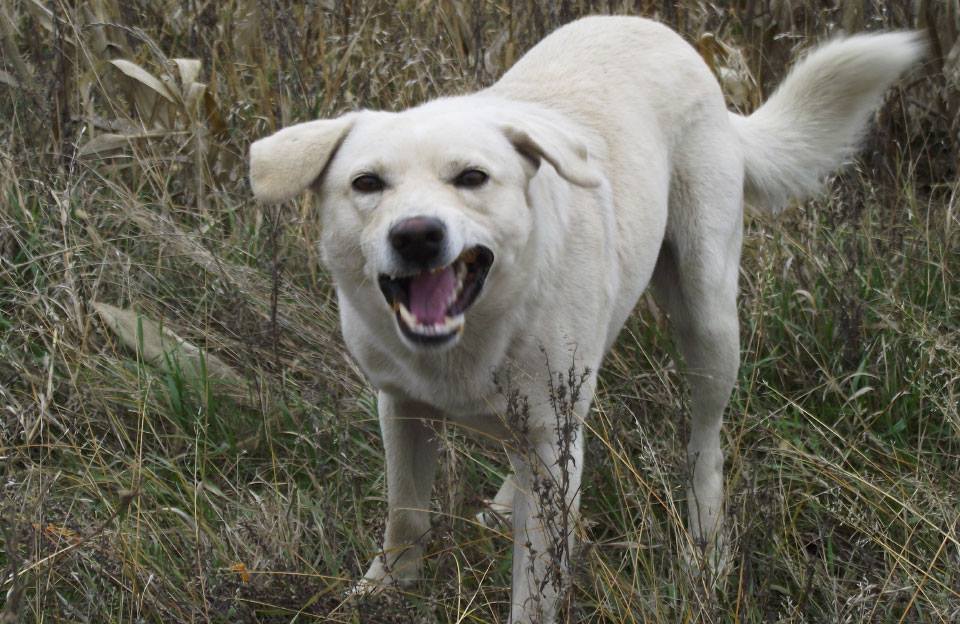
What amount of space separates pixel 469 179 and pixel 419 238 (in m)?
0.25

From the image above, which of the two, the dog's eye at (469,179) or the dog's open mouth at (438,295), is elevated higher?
the dog's eye at (469,179)

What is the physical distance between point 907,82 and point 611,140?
1.95m

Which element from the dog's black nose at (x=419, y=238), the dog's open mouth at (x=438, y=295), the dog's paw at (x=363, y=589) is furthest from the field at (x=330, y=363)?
the dog's black nose at (x=419, y=238)

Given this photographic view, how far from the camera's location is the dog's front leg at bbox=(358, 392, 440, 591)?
3.18 m

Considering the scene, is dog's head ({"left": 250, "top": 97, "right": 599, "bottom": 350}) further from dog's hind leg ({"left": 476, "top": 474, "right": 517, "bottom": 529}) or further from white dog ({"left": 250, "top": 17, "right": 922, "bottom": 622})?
dog's hind leg ({"left": 476, "top": 474, "right": 517, "bottom": 529})

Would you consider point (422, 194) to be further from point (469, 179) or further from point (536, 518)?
point (536, 518)

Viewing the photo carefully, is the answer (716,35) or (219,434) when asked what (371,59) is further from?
(219,434)

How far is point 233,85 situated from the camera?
481cm

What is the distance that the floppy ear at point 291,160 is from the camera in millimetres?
2740

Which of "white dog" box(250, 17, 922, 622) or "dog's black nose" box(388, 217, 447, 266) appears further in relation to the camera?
"white dog" box(250, 17, 922, 622)

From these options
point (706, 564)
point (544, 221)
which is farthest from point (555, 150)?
point (706, 564)

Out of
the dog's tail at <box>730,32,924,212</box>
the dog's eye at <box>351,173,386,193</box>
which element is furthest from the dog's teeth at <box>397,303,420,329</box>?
the dog's tail at <box>730,32,924,212</box>

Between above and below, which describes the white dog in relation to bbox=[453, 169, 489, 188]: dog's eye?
below

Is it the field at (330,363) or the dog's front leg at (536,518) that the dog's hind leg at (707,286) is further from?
the dog's front leg at (536,518)
